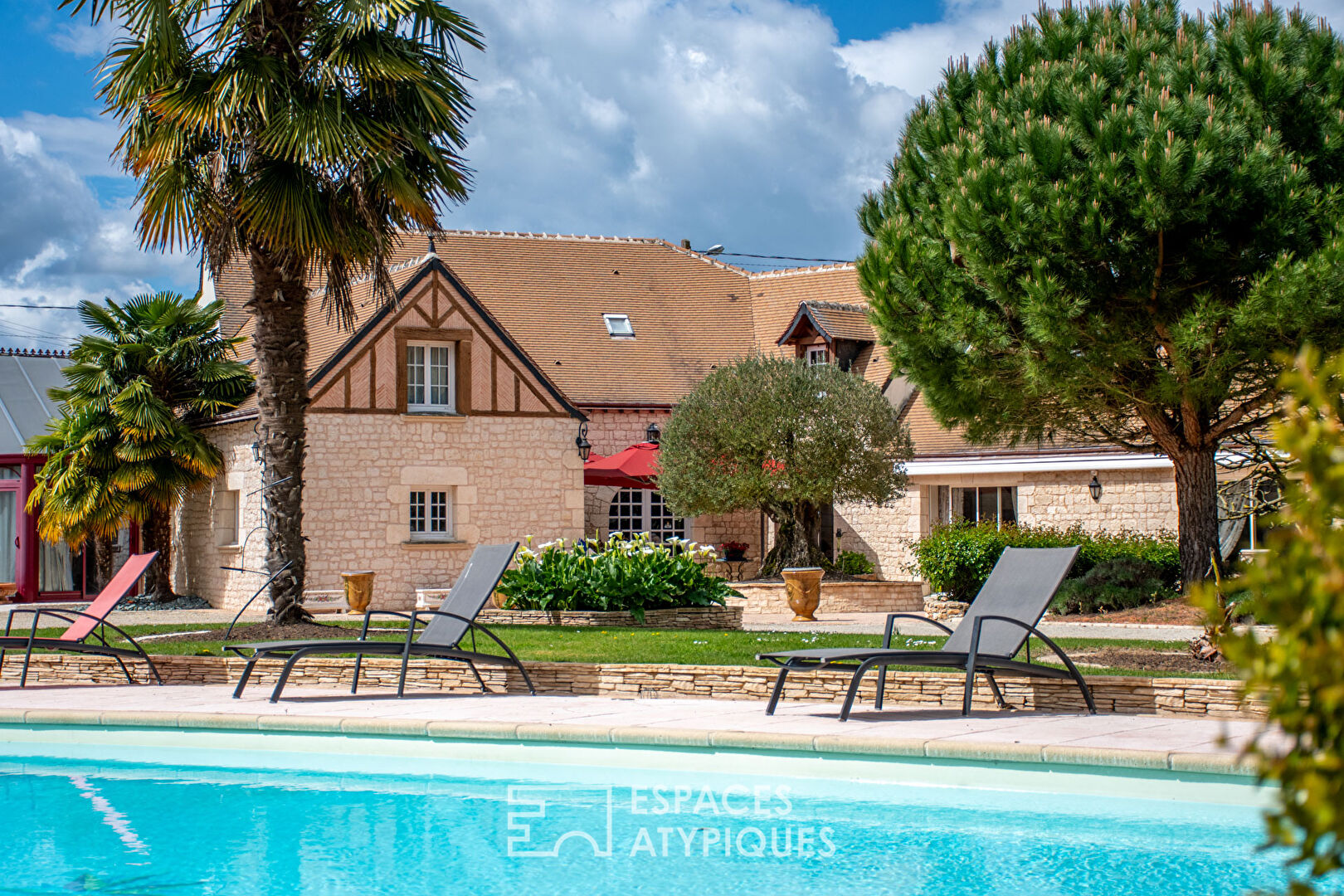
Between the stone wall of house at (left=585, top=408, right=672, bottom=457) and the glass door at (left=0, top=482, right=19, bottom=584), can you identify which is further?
the stone wall of house at (left=585, top=408, right=672, bottom=457)

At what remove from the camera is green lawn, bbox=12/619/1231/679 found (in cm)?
1049

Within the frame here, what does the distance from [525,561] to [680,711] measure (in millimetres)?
7326

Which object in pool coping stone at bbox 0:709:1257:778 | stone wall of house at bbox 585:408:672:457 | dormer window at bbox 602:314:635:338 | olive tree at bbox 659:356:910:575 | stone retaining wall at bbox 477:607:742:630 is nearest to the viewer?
pool coping stone at bbox 0:709:1257:778

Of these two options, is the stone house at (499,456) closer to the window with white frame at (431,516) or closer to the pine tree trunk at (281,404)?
the window with white frame at (431,516)

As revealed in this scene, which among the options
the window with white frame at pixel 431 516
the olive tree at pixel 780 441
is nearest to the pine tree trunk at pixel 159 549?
the window with white frame at pixel 431 516

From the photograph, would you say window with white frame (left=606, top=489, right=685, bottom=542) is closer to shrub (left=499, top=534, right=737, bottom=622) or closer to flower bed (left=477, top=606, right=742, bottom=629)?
shrub (left=499, top=534, right=737, bottom=622)

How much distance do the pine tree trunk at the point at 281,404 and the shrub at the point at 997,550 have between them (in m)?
10.4

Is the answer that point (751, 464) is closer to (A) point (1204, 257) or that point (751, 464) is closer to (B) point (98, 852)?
(A) point (1204, 257)

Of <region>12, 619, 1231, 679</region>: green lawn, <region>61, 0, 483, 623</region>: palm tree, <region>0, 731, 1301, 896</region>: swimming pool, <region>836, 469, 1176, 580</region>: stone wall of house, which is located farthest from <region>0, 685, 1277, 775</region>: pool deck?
<region>836, 469, 1176, 580</region>: stone wall of house

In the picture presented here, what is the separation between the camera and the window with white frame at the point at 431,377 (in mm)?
22219

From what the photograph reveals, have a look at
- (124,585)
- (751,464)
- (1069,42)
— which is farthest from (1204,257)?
(124,585)

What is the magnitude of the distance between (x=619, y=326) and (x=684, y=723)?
67.0ft

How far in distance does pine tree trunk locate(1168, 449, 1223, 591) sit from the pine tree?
0.02 metres

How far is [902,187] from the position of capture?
17281mm
